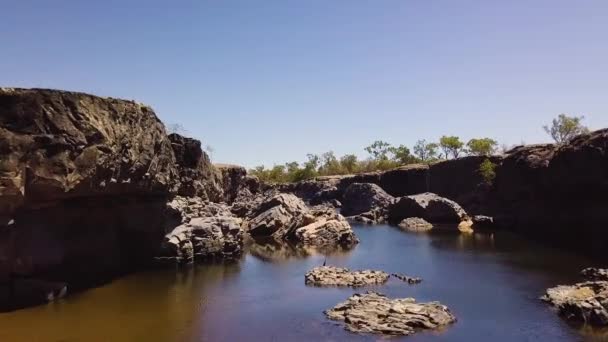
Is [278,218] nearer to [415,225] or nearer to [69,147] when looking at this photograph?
[415,225]

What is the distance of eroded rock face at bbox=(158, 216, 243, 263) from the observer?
4181 cm

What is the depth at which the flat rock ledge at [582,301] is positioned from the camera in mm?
24359

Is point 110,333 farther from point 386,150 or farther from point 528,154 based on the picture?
point 386,150

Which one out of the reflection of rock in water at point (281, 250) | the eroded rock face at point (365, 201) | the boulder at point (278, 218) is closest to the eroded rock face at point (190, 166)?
the boulder at point (278, 218)

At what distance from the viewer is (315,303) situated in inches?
1153

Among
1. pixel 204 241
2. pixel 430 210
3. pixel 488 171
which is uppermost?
pixel 488 171

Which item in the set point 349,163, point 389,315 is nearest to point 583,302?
point 389,315

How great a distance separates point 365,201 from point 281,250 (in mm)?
39028

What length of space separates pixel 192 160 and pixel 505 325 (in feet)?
119

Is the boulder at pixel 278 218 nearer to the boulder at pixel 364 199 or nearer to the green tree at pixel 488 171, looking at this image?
the boulder at pixel 364 199

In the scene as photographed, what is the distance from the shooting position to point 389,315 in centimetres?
2500

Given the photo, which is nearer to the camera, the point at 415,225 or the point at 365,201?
the point at 415,225

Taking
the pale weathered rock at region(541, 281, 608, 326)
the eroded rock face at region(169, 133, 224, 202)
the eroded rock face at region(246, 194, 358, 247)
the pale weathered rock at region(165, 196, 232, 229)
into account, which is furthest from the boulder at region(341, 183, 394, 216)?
the pale weathered rock at region(541, 281, 608, 326)

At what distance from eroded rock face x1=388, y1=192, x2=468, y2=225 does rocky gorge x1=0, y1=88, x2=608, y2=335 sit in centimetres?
19
